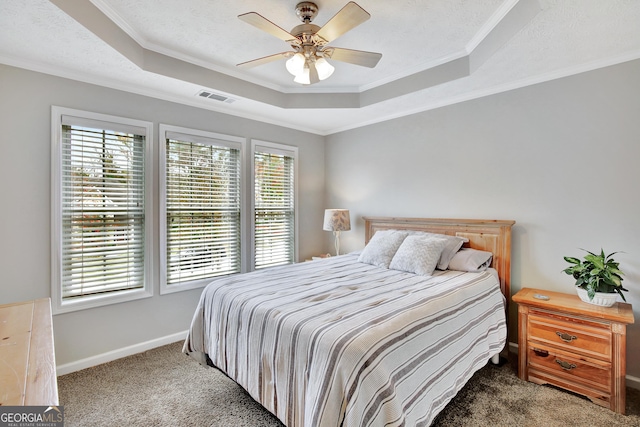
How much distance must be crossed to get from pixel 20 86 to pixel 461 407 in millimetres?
4078

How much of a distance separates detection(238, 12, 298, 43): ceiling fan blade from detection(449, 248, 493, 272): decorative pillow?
233 centimetres

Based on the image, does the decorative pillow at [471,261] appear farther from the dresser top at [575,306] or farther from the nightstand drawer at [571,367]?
the nightstand drawer at [571,367]

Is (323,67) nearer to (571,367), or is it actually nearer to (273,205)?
(273,205)

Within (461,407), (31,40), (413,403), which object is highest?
(31,40)

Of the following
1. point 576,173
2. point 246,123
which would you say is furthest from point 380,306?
point 246,123

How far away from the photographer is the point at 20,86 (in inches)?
91.2

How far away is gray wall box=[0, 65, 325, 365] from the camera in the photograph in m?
2.28

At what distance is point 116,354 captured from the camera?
271cm

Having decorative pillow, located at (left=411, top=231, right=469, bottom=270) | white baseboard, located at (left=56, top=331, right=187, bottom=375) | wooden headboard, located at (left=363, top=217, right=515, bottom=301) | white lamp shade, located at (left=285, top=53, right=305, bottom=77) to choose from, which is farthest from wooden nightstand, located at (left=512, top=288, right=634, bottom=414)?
white baseboard, located at (left=56, top=331, right=187, bottom=375)

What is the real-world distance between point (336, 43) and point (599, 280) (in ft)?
8.97

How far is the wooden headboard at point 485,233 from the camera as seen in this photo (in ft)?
9.07

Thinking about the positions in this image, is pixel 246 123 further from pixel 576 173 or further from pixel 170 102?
pixel 576 173

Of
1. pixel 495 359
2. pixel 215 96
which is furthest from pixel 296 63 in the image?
pixel 495 359

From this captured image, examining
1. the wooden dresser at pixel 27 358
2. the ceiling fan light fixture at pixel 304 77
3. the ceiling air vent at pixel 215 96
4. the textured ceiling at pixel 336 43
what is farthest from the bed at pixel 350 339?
the ceiling air vent at pixel 215 96
